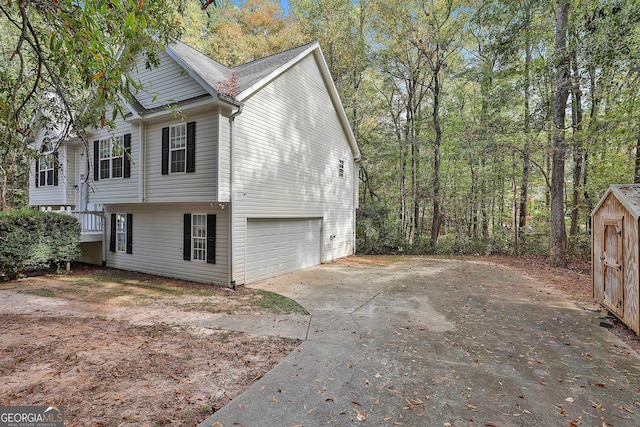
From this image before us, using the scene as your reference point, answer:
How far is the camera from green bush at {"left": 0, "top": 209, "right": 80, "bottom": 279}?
8383 mm

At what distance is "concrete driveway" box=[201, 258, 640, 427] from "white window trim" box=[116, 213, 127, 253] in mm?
7447

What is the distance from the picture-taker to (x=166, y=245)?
9.48 metres

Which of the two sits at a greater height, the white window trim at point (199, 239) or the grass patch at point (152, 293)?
the white window trim at point (199, 239)

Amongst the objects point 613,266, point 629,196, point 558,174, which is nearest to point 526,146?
point 558,174

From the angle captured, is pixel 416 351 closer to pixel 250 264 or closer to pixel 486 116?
pixel 250 264

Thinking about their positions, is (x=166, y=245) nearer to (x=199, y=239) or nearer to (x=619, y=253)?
(x=199, y=239)

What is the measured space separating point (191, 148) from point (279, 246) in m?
4.07

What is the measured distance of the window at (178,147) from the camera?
27.7ft

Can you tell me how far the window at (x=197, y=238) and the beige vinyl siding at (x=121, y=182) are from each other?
Result: 195 centimetres

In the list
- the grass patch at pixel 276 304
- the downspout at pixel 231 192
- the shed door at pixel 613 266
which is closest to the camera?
the shed door at pixel 613 266

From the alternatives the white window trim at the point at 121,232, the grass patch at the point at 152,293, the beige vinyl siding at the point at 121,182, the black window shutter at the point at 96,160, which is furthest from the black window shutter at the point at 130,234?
the black window shutter at the point at 96,160

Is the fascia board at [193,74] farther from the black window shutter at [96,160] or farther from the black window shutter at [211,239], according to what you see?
the black window shutter at [96,160]

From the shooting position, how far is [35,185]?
42.8ft

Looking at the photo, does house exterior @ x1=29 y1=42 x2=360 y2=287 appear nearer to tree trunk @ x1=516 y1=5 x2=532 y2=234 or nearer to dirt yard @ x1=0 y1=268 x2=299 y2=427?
dirt yard @ x1=0 y1=268 x2=299 y2=427
